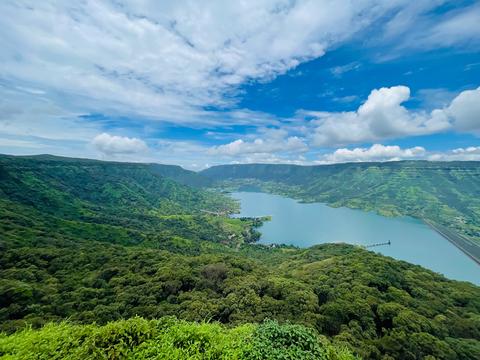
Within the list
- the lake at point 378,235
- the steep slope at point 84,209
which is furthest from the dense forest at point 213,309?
the lake at point 378,235

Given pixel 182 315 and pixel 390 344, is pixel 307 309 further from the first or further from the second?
pixel 182 315

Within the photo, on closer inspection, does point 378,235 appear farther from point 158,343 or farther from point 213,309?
point 158,343

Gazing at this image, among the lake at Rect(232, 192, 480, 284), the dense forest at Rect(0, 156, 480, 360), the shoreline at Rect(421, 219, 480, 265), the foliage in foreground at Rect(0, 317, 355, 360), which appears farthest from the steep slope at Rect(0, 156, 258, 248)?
the shoreline at Rect(421, 219, 480, 265)

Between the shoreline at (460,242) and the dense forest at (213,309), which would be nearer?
the dense forest at (213,309)

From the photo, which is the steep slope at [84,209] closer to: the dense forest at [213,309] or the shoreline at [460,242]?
the dense forest at [213,309]

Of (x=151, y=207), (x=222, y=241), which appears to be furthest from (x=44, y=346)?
(x=151, y=207)

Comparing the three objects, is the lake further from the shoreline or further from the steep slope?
the steep slope

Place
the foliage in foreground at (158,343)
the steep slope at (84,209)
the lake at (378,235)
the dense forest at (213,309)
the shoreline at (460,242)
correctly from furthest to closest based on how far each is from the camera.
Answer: the shoreline at (460,242), the lake at (378,235), the steep slope at (84,209), the dense forest at (213,309), the foliage in foreground at (158,343)
